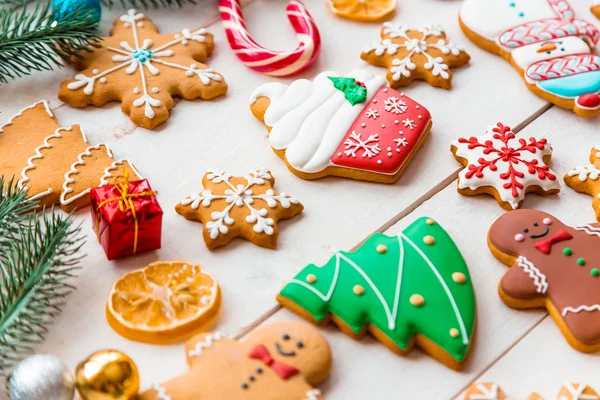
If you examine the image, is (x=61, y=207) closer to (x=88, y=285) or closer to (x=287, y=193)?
(x=88, y=285)

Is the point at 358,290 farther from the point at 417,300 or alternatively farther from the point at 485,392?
the point at 485,392

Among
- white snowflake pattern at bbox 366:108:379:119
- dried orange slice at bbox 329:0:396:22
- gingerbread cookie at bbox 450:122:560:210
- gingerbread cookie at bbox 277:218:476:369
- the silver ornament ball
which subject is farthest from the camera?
dried orange slice at bbox 329:0:396:22

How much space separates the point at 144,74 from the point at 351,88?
1.51ft

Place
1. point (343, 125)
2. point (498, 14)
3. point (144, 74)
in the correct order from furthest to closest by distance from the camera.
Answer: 1. point (498, 14)
2. point (144, 74)
3. point (343, 125)

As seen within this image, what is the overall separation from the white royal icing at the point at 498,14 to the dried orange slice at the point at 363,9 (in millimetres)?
185

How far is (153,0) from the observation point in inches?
73.3

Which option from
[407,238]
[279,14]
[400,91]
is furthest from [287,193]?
[279,14]

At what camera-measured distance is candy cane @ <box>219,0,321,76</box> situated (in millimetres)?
1702

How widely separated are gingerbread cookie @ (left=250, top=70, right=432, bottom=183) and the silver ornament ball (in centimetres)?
62

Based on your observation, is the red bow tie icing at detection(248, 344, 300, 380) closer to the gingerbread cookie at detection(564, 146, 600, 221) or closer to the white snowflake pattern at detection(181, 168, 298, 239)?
the white snowflake pattern at detection(181, 168, 298, 239)

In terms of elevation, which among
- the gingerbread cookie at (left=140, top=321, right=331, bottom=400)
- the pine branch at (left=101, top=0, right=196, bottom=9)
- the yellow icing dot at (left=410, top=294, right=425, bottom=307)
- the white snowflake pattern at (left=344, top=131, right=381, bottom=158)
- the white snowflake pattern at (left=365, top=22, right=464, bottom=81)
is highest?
the pine branch at (left=101, top=0, right=196, bottom=9)

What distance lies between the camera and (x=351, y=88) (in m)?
1.63

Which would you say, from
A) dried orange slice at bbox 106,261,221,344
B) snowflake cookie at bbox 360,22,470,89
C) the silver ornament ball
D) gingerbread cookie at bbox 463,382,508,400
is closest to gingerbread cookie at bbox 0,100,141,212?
dried orange slice at bbox 106,261,221,344

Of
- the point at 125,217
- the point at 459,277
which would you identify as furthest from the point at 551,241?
the point at 125,217
